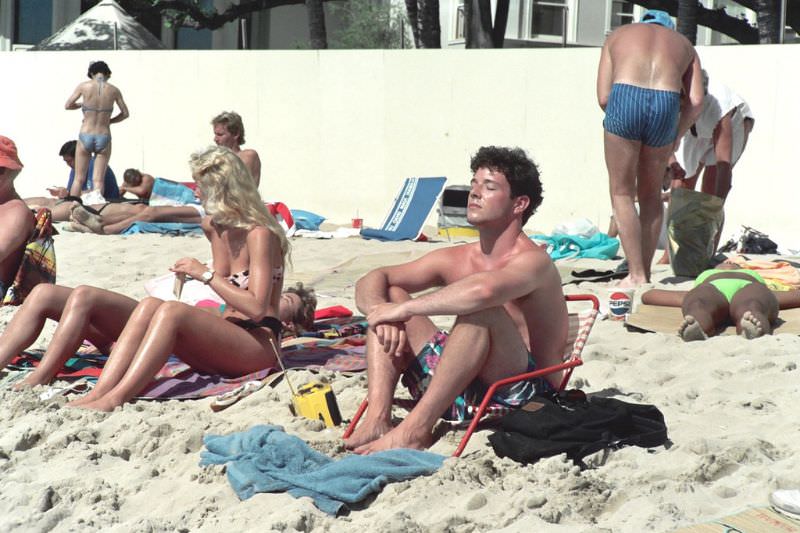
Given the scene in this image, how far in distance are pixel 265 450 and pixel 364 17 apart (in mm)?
20408

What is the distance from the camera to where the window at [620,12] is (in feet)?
75.6

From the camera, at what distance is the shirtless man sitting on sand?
3.70m

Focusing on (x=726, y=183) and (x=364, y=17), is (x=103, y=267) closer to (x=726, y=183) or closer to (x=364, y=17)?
(x=726, y=183)

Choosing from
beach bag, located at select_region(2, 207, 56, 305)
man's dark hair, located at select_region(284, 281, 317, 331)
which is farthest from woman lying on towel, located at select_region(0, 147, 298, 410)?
beach bag, located at select_region(2, 207, 56, 305)

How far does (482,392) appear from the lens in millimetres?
3891

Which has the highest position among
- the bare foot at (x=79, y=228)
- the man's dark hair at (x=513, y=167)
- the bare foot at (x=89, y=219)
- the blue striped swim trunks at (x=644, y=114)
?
the blue striped swim trunks at (x=644, y=114)

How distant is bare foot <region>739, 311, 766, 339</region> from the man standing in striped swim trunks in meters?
1.52

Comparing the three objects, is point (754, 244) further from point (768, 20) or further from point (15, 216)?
point (15, 216)

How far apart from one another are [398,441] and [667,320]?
2337mm

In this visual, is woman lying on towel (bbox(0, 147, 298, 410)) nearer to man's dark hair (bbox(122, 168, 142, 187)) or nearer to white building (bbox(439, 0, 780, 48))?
man's dark hair (bbox(122, 168, 142, 187))

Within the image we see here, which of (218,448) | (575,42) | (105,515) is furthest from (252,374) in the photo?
(575,42)

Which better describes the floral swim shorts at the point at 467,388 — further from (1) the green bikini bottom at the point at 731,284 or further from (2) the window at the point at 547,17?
(2) the window at the point at 547,17

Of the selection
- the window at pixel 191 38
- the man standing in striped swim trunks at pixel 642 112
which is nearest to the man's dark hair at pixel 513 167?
the man standing in striped swim trunks at pixel 642 112

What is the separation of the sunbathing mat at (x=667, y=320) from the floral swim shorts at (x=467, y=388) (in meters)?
1.68
